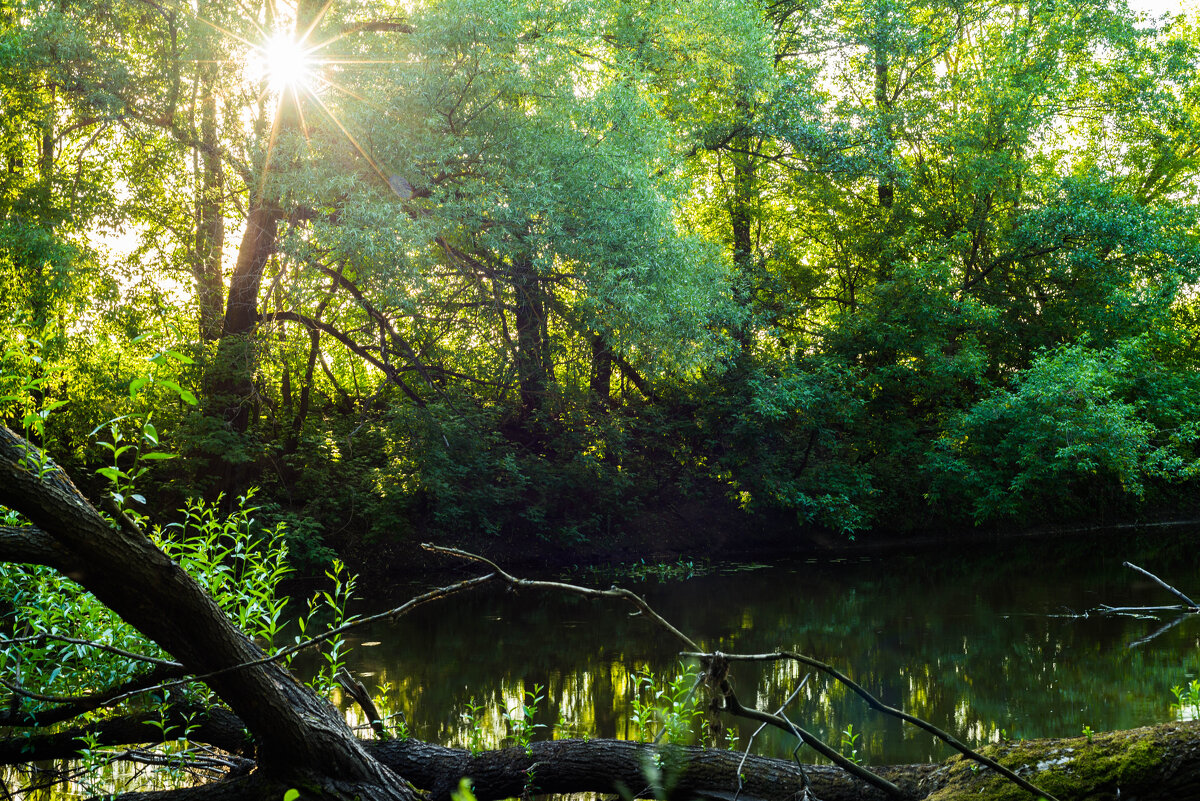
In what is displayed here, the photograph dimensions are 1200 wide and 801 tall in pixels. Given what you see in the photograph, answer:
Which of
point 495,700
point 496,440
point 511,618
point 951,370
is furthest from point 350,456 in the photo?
point 951,370

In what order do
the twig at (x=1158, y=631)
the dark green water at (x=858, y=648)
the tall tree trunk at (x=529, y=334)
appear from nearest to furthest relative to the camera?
the dark green water at (x=858, y=648)
the twig at (x=1158, y=631)
the tall tree trunk at (x=529, y=334)

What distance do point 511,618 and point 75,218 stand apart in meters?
7.19

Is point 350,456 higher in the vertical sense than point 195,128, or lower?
lower

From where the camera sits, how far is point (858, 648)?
8.23 metres

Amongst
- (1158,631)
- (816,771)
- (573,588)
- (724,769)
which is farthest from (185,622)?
(1158,631)

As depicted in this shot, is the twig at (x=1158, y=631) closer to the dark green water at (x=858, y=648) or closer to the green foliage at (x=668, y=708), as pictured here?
the dark green water at (x=858, y=648)

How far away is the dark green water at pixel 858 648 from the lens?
581cm

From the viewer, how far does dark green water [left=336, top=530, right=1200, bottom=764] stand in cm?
581

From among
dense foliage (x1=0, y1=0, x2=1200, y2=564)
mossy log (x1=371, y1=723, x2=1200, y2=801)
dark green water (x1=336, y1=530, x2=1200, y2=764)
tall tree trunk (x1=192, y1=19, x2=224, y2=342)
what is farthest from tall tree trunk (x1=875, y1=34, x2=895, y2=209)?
mossy log (x1=371, y1=723, x2=1200, y2=801)

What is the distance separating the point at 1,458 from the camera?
92.4 inches

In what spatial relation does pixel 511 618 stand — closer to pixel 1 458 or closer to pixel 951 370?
pixel 1 458

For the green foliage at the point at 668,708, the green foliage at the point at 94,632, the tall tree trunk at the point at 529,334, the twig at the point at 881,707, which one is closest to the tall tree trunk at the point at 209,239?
the tall tree trunk at the point at 529,334

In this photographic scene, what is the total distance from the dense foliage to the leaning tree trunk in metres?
5.92

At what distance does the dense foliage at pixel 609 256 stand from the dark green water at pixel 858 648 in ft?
8.30
